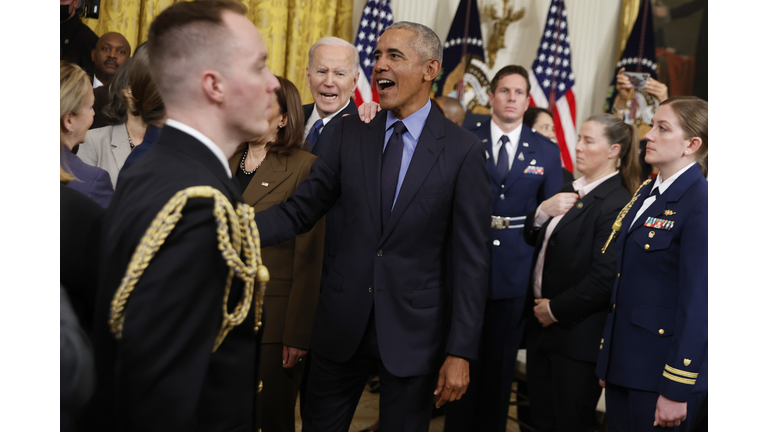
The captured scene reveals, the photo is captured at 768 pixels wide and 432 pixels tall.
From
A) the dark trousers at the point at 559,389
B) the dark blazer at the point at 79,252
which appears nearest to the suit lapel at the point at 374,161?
the dark blazer at the point at 79,252

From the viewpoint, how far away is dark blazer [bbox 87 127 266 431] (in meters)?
0.90

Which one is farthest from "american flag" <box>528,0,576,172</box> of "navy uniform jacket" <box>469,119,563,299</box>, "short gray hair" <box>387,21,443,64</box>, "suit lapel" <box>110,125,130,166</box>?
"suit lapel" <box>110,125,130,166</box>

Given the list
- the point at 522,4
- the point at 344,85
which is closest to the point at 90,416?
the point at 344,85

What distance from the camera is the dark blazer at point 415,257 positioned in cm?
182

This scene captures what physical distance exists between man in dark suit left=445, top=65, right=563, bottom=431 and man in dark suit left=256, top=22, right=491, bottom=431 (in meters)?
1.12

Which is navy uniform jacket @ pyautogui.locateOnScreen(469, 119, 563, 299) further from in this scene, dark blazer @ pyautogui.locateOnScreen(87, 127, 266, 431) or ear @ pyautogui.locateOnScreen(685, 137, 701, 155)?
dark blazer @ pyautogui.locateOnScreen(87, 127, 266, 431)

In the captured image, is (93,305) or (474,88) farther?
(474,88)

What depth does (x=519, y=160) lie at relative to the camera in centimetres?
321

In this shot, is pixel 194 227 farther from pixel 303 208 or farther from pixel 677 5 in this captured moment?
pixel 677 5

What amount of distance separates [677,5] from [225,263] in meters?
6.21

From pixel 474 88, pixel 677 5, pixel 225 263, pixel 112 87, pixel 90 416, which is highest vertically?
pixel 677 5

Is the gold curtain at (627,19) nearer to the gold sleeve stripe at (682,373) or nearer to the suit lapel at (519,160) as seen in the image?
the suit lapel at (519,160)

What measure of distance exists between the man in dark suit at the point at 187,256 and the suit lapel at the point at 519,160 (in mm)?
2210

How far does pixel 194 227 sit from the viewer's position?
0.95 meters
